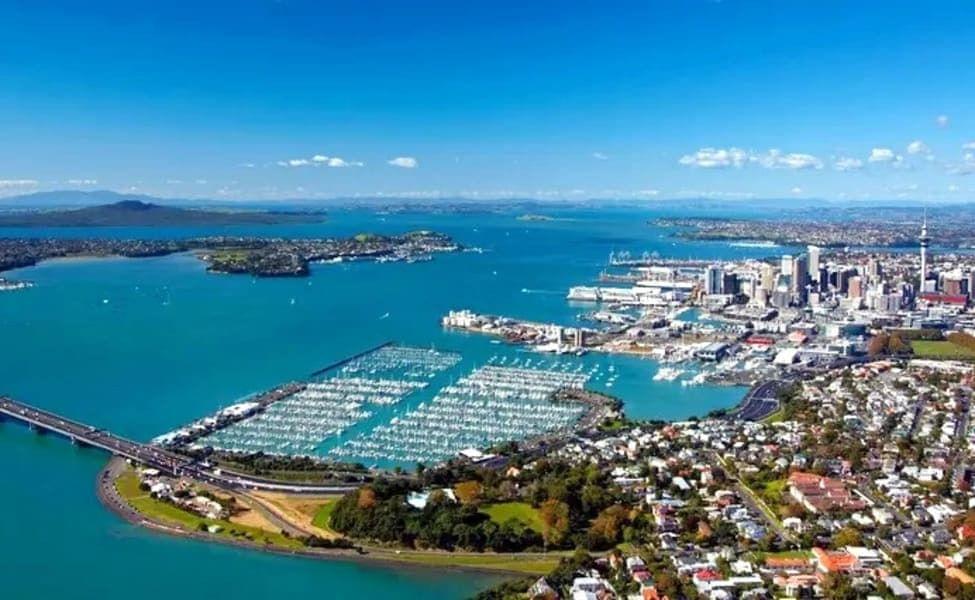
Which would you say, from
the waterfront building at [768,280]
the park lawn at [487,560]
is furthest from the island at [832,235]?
the park lawn at [487,560]

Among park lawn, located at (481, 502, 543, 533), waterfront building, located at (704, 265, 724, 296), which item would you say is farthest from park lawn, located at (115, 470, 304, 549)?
waterfront building, located at (704, 265, 724, 296)

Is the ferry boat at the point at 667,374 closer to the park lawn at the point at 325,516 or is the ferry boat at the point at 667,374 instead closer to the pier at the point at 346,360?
the pier at the point at 346,360

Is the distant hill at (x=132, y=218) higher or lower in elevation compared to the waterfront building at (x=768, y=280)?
higher

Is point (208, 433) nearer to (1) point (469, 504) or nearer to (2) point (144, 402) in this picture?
(2) point (144, 402)

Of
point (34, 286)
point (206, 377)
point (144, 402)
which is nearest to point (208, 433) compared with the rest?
point (144, 402)

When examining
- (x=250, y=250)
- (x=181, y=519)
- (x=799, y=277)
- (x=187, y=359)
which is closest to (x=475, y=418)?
(x=181, y=519)

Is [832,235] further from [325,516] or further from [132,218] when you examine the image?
[132,218]
